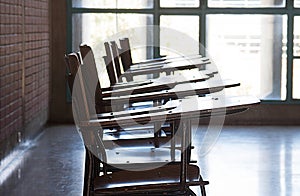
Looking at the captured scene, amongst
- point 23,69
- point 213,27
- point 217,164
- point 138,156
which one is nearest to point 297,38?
point 213,27

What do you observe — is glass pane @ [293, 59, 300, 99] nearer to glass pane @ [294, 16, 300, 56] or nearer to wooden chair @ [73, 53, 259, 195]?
glass pane @ [294, 16, 300, 56]

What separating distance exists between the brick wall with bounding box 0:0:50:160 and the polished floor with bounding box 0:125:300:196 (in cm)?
20

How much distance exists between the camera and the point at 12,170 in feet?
18.1

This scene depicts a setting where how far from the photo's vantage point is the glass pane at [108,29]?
8.15m

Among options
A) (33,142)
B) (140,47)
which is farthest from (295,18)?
(33,142)

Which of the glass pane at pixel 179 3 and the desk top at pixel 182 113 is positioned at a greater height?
the glass pane at pixel 179 3

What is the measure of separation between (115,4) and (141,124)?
5.15 meters

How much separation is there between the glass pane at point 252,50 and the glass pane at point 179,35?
0.55ft

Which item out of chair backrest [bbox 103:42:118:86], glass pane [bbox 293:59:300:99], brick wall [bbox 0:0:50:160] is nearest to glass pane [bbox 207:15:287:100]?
glass pane [bbox 293:59:300:99]

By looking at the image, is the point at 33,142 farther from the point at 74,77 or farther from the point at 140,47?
the point at 74,77

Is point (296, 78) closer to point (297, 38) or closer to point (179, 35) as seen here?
point (297, 38)

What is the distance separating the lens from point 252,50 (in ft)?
27.1

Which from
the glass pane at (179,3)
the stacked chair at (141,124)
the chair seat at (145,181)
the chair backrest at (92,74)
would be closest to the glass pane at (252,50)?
the glass pane at (179,3)

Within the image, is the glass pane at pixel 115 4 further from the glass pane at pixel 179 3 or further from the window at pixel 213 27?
the glass pane at pixel 179 3
